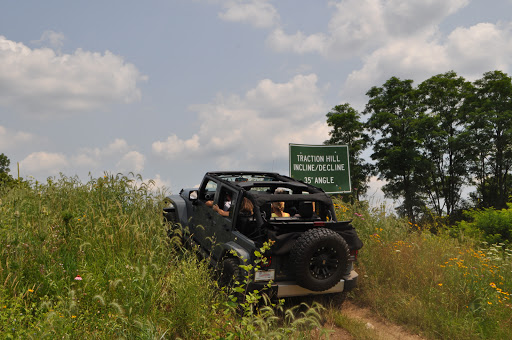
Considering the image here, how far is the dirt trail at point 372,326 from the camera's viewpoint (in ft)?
20.3

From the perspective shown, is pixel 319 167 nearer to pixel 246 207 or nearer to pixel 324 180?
pixel 324 180

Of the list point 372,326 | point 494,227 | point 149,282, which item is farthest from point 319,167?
point 149,282

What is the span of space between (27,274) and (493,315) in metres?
7.04

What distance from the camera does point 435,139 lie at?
3644 cm

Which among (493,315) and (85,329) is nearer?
(85,329)

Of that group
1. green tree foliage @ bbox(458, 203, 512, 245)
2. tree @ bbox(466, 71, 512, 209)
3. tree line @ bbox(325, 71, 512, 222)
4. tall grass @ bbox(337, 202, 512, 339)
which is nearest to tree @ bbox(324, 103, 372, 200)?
tree line @ bbox(325, 71, 512, 222)

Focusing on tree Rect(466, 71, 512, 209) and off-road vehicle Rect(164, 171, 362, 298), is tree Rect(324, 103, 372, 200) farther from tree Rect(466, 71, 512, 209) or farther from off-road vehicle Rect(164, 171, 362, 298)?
off-road vehicle Rect(164, 171, 362, 298)

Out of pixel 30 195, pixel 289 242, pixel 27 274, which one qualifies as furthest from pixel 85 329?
pixel 30 195

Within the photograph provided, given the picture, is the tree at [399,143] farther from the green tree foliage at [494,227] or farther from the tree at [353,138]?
the green tree foliage at [494,227]

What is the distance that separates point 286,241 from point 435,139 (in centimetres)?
3450

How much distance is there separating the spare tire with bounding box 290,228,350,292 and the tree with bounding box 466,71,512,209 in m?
32.0

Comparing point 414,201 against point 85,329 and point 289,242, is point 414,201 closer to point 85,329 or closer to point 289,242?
point 289,242

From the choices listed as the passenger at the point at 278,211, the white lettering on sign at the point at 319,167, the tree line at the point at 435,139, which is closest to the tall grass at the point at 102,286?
the passenger at the point at 278,211

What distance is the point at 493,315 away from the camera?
641 centimetres
